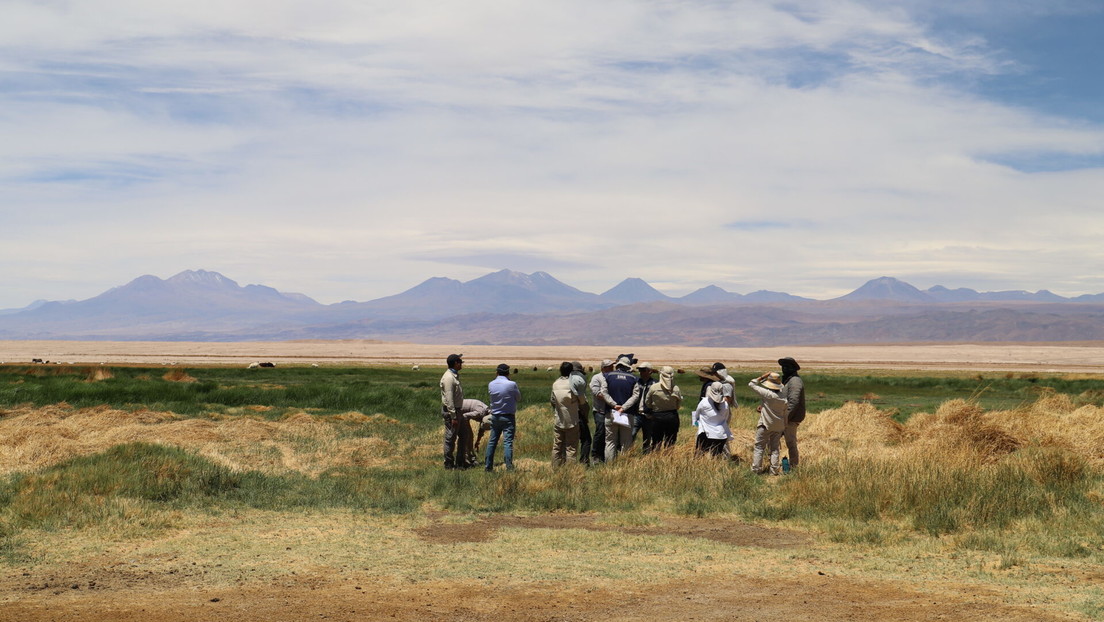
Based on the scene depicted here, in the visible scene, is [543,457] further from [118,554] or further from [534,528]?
[118,554]

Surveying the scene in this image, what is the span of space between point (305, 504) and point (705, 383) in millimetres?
6917

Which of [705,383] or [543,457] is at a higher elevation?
[705,383]

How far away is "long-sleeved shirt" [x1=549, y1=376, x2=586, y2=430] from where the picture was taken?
52.4 feet

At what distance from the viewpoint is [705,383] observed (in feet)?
54.0

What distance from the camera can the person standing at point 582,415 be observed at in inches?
629

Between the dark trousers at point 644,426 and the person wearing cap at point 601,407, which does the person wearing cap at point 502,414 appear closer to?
the person wearing cap at point 601,407

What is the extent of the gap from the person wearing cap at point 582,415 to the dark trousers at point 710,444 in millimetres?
1872

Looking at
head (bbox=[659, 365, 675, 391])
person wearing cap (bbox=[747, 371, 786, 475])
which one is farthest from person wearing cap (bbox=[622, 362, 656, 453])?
person wearing cap (bbox=[747, 371, 786, 475])

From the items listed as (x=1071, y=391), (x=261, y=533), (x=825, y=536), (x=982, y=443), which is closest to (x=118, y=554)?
(x=261, y=533)

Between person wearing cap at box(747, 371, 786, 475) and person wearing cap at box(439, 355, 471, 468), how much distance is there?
4860 mm

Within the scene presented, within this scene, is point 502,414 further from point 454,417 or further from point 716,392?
point 716,392

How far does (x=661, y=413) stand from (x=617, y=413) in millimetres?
933

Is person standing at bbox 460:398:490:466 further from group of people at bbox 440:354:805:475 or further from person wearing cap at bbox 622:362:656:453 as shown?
person wearing cap at bbox 622:362:656:453

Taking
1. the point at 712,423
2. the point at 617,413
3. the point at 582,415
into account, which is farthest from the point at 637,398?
the point at 712,423
